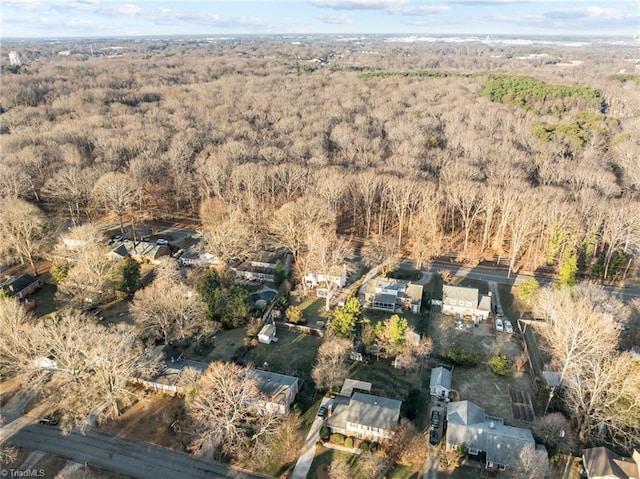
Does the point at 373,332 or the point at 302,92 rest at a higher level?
the point at 302,92

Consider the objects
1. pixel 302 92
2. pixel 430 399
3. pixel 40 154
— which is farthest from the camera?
pixel 302 92

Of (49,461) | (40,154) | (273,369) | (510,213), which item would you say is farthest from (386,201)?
(40,154)

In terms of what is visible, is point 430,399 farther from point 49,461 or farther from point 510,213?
point 510,213

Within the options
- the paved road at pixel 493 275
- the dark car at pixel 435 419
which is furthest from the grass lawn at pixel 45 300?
the paved road at pixel 493 275

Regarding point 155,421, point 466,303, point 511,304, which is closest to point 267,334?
point 155,421

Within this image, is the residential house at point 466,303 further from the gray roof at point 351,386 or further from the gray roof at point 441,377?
the gray roof at point 351,386

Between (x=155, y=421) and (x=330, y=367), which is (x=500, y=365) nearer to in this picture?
(x=330, y=367)

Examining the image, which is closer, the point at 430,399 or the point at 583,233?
the point at 430,399
